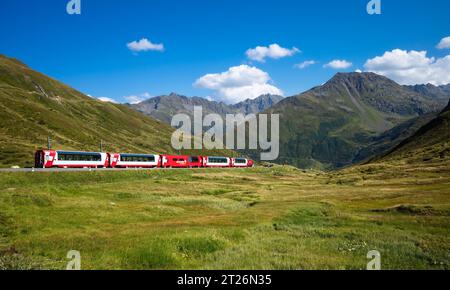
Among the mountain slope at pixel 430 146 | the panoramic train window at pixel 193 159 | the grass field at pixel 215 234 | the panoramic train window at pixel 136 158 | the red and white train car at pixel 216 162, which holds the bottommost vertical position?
the grass field at pixel 215 234

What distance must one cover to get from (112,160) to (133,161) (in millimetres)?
8210

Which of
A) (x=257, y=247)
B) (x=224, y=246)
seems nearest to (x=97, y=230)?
(x=224, y=246)

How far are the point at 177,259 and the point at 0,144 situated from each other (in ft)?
407

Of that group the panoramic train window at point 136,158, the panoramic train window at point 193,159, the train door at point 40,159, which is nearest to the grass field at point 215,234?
the train door at point 40,159

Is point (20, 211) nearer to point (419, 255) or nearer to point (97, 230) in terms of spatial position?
point (97, 230)

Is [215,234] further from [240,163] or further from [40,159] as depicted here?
[240,163]

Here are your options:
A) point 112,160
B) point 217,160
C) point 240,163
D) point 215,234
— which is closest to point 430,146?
point 240,163

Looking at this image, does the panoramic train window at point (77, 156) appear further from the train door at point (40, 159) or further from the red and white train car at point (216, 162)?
the red and white train car at point (216, 162)

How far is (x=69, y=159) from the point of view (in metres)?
80.2

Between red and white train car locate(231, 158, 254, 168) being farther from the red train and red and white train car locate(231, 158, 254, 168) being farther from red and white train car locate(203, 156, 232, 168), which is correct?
the red train

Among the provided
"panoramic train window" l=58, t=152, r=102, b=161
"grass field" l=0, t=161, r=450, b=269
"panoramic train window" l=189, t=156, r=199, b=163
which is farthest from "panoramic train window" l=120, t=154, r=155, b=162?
"grass field" l=0, t=161, r=450, b=269

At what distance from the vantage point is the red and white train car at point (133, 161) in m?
94.8

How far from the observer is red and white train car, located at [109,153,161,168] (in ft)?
311
